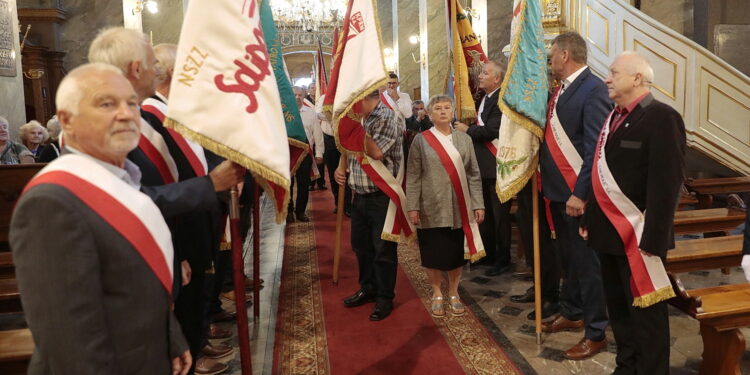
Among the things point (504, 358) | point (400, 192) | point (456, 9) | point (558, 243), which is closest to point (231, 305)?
point (400, 192)

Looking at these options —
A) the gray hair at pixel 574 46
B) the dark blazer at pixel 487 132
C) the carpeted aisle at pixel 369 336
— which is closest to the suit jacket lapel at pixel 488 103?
the dark blazer at pixel 487 132

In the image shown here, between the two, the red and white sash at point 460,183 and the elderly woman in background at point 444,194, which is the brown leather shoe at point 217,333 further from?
the red and white sash at point 460,183

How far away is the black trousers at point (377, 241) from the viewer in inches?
156

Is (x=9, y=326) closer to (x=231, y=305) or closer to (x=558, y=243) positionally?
(x=231, y=305)

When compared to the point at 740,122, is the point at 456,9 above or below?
above

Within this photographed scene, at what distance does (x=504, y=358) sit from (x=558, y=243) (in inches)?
35.5

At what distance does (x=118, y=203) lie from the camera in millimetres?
1474

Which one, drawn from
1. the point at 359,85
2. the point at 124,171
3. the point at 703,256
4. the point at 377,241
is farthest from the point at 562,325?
the point at 124,171

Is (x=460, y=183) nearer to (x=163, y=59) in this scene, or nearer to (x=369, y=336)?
(x=369, y=336)

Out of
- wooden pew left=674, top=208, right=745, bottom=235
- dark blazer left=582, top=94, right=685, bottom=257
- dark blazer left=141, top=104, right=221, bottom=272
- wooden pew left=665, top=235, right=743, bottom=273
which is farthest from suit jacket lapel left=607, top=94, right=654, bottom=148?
wooden pew left=674, top=208, right=745, bottom=235

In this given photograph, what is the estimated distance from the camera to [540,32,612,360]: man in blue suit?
3.16 meters

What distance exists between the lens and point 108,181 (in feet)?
4.85

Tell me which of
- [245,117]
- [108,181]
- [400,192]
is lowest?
[400,192]

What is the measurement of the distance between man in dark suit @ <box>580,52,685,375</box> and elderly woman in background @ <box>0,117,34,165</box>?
4853 millimetres
